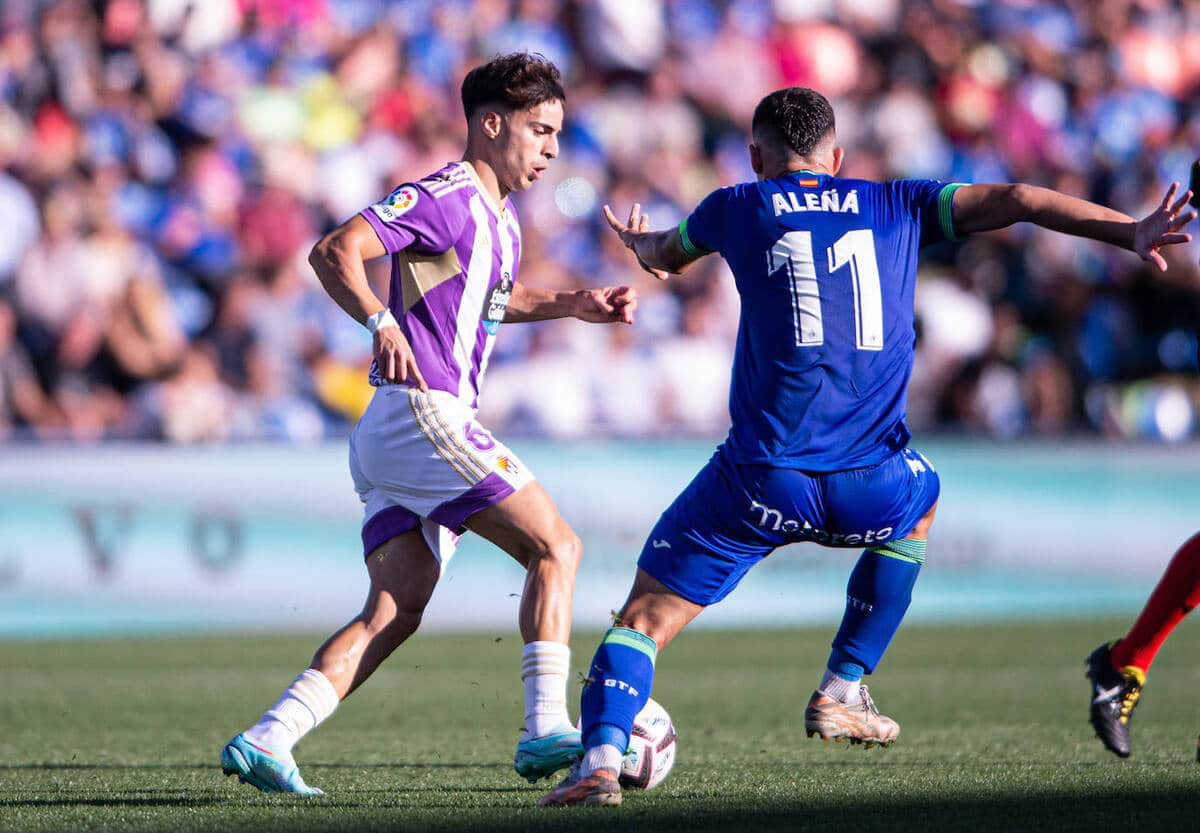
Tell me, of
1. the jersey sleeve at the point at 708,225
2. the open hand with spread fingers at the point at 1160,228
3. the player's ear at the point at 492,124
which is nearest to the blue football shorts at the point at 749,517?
the jersey sleeve at the point at 708,225

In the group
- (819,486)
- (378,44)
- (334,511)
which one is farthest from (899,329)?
(378,44)

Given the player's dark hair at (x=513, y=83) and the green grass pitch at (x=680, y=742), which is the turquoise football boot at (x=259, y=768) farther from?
the player's dark hair at (x=513, y=83)

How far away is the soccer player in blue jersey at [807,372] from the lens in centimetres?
507

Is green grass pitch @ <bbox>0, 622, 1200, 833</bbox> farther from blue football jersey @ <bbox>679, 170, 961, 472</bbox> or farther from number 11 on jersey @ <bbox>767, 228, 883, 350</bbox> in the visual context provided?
number 11 on jersey @ <bbox>767, 228, 883, 350</bbox>

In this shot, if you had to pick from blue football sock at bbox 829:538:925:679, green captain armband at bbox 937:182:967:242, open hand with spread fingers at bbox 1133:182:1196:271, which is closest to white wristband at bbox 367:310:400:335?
green captain armband at bbox 937:182:967:242

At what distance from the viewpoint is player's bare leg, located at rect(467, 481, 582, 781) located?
17.6ft

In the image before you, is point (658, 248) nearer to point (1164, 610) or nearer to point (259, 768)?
point (259, 768)

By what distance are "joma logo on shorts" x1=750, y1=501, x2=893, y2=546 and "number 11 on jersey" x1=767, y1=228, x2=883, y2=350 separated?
1.70ft

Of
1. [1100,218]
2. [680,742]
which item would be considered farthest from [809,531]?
[680,742]

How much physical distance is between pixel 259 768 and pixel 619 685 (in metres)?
1.19

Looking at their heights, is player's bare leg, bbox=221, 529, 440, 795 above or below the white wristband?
below

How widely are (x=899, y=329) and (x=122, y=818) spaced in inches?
106

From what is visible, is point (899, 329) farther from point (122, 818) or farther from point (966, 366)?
point (966, 366)

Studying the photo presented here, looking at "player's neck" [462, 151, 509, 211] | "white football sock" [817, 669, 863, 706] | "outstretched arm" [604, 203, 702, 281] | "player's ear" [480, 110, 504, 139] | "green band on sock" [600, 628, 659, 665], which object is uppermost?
"player's ear" [480, 110, 504, 139]
